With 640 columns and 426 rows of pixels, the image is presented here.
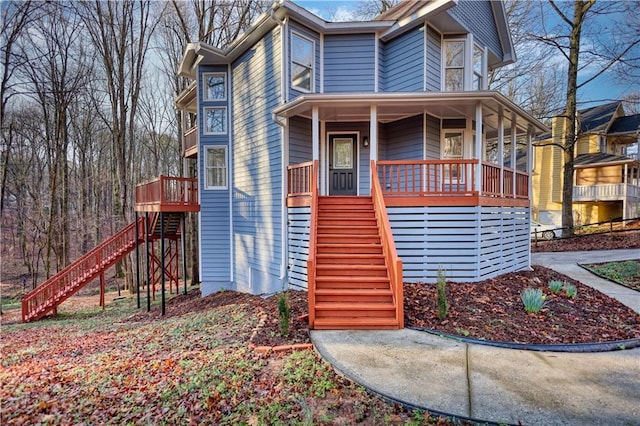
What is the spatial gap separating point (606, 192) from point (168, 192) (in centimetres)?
2273

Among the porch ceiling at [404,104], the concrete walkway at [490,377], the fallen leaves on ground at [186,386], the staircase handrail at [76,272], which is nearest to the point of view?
the concrete walkway at [490,377]

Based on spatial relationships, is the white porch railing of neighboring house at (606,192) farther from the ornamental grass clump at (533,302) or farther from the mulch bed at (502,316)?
the ornamental grass clump at (533,302)

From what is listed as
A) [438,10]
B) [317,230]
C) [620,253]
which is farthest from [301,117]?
[620,253]

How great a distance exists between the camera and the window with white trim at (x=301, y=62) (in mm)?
8820

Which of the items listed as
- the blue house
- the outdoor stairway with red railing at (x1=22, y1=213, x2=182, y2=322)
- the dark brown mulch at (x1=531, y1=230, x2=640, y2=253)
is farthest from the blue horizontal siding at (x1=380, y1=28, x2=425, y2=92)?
the dark brown mulch at (x1=531, y1=230, x2=640, y2=253)

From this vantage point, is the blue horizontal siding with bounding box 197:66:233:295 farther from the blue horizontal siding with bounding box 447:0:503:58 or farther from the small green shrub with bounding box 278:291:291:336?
the blue horizontal siding with bounding box 447:0:503:58

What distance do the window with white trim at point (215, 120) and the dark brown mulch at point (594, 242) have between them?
13.5 meters

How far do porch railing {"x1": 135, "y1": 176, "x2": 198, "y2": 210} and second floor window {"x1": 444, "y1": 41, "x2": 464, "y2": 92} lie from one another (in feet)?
28.8

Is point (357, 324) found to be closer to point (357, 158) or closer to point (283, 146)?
point (283, 146)

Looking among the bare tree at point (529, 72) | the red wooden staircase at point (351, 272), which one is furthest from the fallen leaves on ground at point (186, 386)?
the bare tree at point (529, 72)

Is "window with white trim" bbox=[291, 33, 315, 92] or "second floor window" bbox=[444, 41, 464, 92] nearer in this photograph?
"window with white trim" bbox=[291, 33, 315, 92]

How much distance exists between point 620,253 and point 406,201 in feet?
30.7

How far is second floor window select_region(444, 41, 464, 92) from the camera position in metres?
9.59

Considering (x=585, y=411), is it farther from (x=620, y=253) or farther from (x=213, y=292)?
(x=620, y=253)
